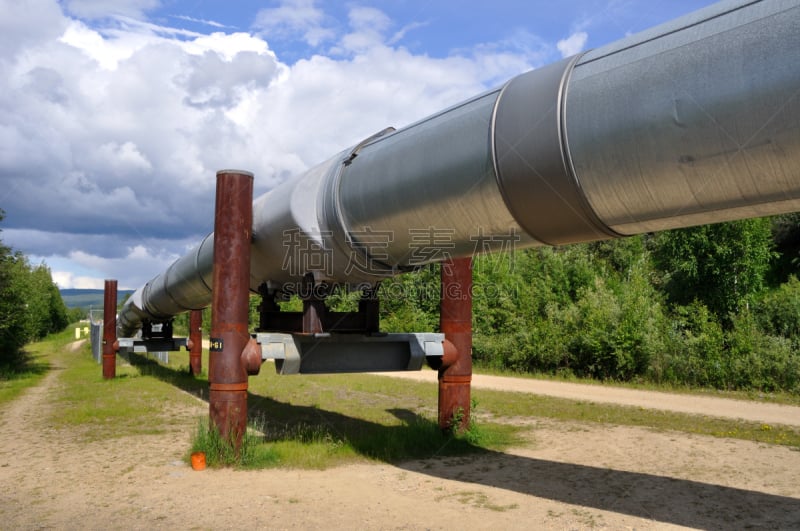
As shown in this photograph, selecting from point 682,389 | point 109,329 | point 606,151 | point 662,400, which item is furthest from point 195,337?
point 606,151

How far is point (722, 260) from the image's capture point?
23562 millimetres

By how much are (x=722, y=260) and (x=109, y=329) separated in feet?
68.1

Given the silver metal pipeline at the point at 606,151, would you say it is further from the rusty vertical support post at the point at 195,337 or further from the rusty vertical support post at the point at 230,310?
the rusty vertical support post at the point at 195,337

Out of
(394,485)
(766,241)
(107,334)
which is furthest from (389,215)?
(766,241)

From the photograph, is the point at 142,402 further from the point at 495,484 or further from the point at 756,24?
the point at 756,24

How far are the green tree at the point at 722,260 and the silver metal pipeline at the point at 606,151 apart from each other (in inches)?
861

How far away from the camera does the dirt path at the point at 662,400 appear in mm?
10625

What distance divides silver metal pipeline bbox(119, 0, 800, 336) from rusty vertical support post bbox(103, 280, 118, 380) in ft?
44.6

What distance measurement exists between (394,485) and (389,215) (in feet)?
9.19

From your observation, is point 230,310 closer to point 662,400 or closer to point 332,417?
point 332,417

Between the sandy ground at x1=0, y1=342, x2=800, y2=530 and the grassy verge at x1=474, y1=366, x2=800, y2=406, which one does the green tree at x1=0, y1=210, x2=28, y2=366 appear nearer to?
the sandy ground at x1=0, y1=342, x2=800, y2=530

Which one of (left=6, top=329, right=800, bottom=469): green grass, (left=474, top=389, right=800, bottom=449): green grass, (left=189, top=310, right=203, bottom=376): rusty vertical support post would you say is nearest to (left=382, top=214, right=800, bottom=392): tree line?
(left=6, top=329, right=800, bottom=469): green grass

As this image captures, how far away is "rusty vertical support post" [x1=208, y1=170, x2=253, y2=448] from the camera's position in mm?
6488

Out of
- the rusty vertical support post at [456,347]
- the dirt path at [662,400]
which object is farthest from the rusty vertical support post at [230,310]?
the dirt path at [662,400]
